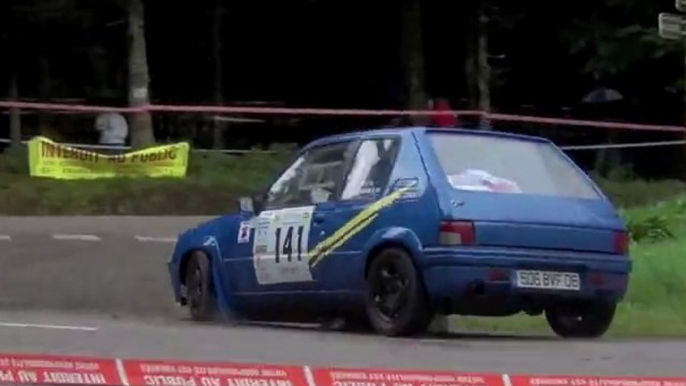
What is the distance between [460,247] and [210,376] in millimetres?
3673

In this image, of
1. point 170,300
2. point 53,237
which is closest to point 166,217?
point 53,237

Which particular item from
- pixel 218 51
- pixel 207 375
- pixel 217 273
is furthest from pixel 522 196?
pixel 218 51

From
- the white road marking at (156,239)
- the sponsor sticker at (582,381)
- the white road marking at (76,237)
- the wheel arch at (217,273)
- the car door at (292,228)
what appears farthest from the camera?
the white road marking at (156,239)

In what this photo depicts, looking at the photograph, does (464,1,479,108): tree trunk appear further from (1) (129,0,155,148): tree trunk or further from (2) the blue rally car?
(2) the blue rally car

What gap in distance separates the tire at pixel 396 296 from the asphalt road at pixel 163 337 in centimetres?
13

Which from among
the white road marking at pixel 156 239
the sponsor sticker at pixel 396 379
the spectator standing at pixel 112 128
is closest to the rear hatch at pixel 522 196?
the sponsor sticker at pixel 396 379

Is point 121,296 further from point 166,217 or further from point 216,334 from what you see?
point 166,217

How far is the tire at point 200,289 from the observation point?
15.0 m

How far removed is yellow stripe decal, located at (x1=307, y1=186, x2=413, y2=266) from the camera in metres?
13.0

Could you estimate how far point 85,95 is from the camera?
40219 millimetres

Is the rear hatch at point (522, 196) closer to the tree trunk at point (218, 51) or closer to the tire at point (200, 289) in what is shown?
the tire at point (200, 289)

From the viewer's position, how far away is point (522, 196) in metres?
12.9

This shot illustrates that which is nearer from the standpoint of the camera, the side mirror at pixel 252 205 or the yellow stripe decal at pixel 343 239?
the yellow stripe decal at pixel 343 239

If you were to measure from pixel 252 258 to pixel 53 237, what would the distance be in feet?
22.6
